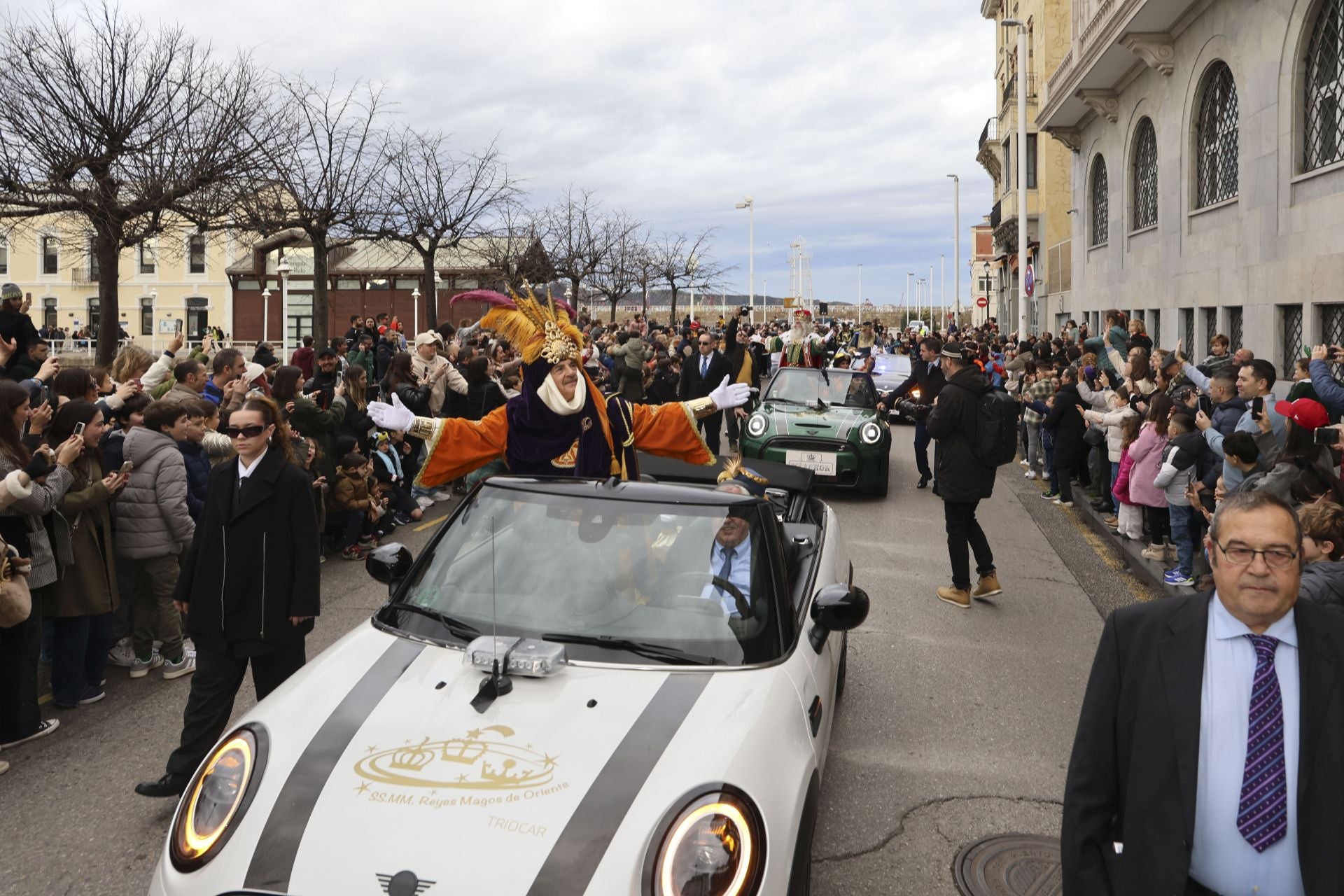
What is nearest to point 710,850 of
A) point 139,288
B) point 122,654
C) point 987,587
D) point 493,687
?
point 493,687

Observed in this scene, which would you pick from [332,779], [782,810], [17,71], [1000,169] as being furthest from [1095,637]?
[1000,169]

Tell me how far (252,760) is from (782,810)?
1591mm

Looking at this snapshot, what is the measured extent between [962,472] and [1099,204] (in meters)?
23.1

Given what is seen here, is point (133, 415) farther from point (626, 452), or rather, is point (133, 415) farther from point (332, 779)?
point (332, 779)

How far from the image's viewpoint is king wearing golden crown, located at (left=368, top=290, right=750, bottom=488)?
6395 millimetres

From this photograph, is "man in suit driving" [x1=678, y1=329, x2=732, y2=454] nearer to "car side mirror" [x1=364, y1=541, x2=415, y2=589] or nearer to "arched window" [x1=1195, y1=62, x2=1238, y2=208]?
"arched window" [x1=1195, y1=62, x2=1238, y2=208]

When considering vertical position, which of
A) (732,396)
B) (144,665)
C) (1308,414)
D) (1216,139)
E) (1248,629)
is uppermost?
(1216,139)

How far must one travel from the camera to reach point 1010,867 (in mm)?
4211

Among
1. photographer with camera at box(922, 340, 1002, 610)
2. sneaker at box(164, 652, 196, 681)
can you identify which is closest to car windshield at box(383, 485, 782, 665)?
sneaker at box(164, 652, 196, 681)

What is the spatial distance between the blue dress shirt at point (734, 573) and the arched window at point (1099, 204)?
25780 millimetres

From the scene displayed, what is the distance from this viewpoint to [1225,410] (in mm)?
8242

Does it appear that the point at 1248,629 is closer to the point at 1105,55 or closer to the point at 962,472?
the point at 962,472

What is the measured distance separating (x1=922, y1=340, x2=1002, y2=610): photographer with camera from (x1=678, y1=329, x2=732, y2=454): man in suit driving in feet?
21.7

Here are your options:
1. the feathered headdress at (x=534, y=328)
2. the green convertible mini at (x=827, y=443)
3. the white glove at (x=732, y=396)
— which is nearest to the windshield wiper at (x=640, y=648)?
the feathered headdress at (x=534, y=328)
